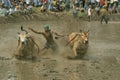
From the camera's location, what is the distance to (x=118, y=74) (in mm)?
13312

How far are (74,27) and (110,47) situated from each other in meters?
8.56

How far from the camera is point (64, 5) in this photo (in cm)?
3225

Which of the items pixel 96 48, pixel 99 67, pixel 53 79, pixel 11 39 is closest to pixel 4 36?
pixel 11 39

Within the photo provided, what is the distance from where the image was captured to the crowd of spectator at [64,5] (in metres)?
31.1

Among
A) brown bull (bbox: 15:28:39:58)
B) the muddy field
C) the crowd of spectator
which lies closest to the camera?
the muddy field

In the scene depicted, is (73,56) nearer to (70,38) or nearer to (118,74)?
(70,38)

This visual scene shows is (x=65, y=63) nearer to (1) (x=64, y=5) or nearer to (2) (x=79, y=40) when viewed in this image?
(2) (x=79, y=40)

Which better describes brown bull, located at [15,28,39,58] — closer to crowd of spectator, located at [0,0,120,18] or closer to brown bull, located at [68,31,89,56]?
brown bull, located at [68,31,89,56]

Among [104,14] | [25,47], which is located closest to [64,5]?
[104,14]

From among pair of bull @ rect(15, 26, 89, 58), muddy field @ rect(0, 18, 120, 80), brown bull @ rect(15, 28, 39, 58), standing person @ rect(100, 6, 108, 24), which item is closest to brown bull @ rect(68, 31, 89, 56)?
pair of bull @ rect(15, 26, 89, 58)

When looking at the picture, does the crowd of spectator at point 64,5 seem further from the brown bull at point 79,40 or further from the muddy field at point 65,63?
the brown bull at point 79,40

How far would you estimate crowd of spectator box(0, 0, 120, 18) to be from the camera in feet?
102

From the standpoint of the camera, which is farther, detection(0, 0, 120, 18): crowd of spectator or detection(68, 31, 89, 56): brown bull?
detection(0, 0, 120, 18): crowd of spectator

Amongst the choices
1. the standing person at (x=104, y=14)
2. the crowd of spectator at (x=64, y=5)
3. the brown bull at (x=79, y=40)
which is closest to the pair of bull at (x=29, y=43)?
the brown bull at (x=79, y=40)
